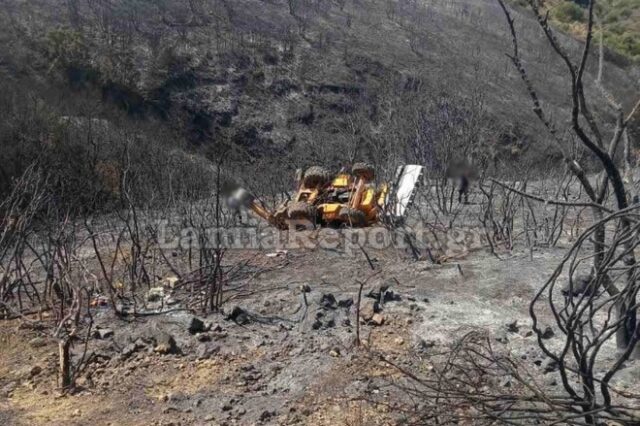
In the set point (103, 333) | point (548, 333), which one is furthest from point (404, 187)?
point (103, 333)

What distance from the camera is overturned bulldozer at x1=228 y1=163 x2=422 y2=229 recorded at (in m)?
10.3

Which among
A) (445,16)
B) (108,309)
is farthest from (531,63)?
(108,309)

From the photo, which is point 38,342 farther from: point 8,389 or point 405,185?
point 405,185

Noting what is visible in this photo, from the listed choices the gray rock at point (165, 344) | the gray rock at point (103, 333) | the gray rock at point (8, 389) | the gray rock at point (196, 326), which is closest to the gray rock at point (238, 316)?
the gray rock at point (196, 326)

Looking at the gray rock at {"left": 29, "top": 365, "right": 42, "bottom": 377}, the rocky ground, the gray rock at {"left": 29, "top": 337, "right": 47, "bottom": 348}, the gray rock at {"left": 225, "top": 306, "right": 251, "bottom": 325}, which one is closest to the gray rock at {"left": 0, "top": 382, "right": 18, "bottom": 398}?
the rocky ground

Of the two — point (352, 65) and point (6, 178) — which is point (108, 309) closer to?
point (6, 178)

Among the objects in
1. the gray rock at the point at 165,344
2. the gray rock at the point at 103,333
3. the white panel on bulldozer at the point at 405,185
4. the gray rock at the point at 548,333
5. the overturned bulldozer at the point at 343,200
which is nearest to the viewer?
the gray rock at the point at 165,344

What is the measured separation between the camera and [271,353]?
5590 millimetres

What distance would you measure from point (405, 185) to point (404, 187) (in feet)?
0.14

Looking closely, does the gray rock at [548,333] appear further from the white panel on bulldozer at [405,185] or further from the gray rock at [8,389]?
the white panel on bulldozer at [405,185]

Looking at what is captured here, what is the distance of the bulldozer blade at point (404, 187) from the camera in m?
10.5

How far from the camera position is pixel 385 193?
10.6 meters

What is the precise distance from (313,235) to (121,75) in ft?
57.7

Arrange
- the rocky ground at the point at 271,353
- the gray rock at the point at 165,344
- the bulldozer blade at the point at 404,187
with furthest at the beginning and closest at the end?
1. the bulldozer blade at the point at 404,187
2. the gray rock at the point at 165,344
3. the rocky ground at the point at 271,353
